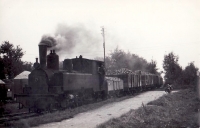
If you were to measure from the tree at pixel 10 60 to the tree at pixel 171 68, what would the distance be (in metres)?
30.0

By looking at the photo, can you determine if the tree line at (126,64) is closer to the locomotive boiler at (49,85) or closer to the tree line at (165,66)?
the tree line at (165,66)

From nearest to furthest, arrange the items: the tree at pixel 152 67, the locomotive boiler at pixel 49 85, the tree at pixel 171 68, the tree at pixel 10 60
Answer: the locomotive boiler at pixel 49 85 → the tree at pixel 10 60 → the tree at pixel 171 68 → the tree at pixel 152 67

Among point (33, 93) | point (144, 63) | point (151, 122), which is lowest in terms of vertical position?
point (151, 122)

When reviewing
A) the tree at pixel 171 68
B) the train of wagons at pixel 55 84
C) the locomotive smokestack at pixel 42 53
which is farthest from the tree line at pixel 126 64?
the locomotive smokestack at pixel 42 53

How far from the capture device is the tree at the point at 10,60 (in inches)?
1567

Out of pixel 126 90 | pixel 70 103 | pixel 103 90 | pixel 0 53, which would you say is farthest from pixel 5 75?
pixel 70 103

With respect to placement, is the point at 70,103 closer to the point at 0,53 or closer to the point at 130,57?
the point at 0,53

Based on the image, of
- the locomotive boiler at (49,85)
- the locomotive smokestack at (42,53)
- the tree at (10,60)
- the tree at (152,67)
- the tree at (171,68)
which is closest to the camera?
the locomotive boiler at (49,85)

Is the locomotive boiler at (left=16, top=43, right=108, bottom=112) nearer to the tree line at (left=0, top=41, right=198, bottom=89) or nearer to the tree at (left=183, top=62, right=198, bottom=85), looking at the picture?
the tree line at (left=0, top=41, right=198, bottom=89)

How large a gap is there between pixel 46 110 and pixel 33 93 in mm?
1315

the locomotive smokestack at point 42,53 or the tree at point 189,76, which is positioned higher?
the locomotive smokestack at point 42,53

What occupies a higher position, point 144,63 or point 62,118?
point 144,63

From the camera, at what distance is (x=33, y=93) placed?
13391 mm

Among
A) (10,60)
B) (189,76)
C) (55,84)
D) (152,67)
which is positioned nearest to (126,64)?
(152,67)
